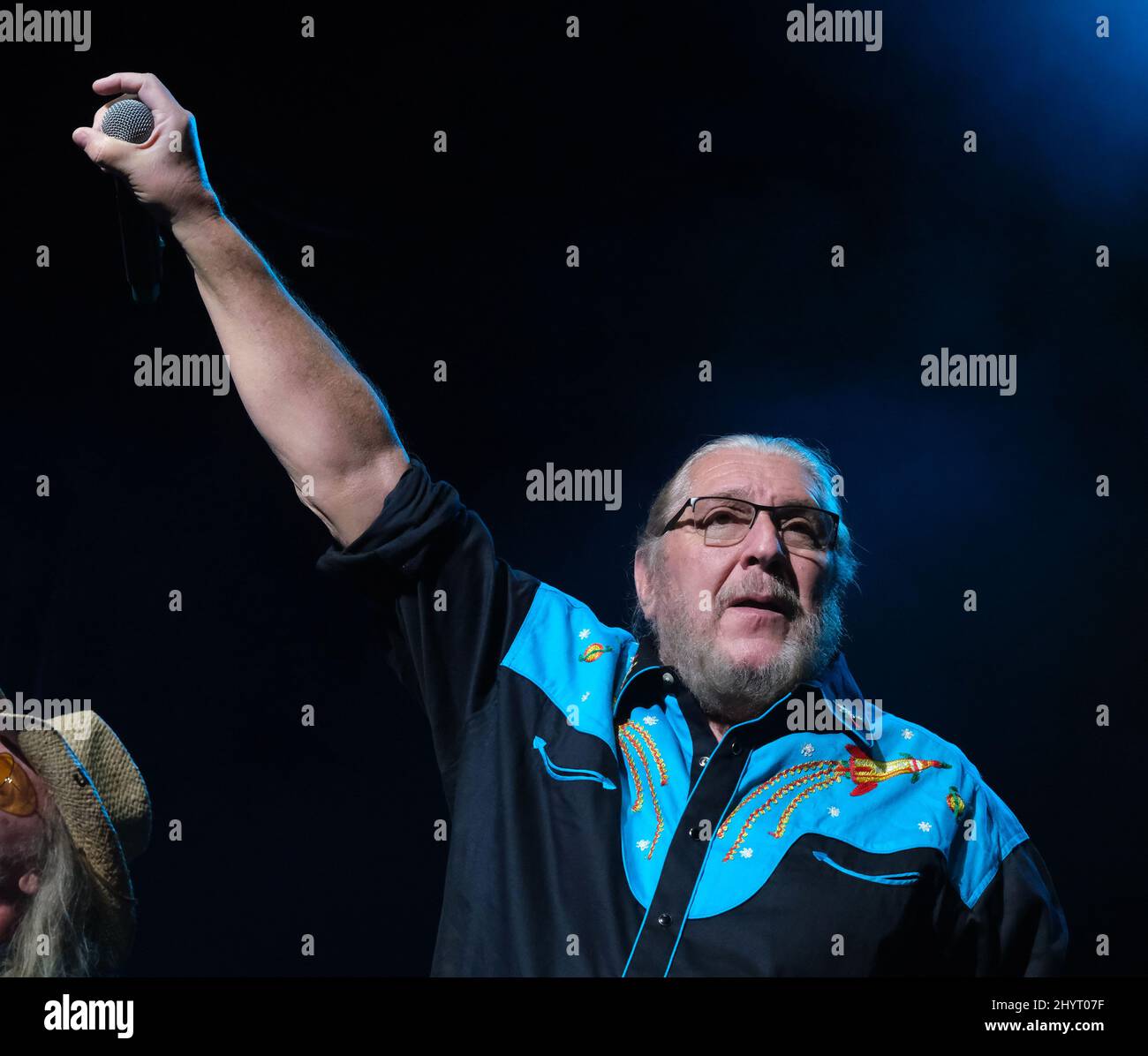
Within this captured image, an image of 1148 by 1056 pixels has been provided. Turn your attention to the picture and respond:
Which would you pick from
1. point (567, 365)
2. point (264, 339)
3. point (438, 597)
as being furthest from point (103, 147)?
point (567, 365)

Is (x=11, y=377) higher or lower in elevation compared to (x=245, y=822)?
higher

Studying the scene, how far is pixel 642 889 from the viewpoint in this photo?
78.4 inches

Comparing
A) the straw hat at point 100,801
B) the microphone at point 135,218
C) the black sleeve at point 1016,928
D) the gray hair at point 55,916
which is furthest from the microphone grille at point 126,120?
the black sleeve at point 1016,928

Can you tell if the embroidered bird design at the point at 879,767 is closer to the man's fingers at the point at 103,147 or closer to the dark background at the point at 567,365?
the dark background at the point at 567,365

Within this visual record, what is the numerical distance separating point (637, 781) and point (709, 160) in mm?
1616

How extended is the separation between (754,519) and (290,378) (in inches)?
32.4

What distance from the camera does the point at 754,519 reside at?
232cm

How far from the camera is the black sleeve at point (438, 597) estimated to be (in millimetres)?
2092

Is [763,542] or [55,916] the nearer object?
[55,916]

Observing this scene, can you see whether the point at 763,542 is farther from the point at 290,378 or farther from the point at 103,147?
the point at 103,147

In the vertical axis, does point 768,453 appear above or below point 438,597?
above

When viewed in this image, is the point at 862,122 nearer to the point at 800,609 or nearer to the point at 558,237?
the point at 558,237

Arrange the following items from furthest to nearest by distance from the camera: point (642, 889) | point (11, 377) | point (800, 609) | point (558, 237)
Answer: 1. point (558, 237)
2. point (11, 377)
3. point (800, 609)
4. point (642, 889)
